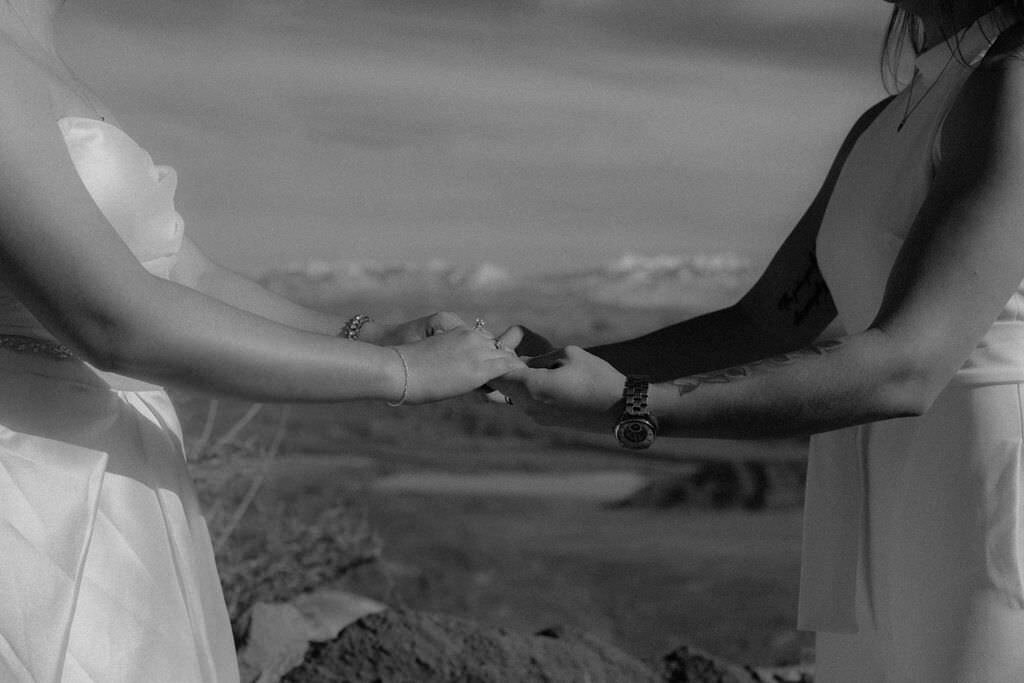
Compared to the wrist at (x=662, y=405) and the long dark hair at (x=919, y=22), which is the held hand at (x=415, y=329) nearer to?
the wrist at (x=662, y=405)

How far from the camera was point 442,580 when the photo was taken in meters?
7.29

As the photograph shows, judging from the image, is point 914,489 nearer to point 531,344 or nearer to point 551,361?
point 551,361

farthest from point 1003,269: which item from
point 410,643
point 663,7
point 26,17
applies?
point 663,7

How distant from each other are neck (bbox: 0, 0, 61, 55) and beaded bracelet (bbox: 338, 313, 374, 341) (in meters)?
0.85

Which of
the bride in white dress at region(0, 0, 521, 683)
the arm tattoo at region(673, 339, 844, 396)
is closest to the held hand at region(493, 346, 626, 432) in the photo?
the arm tattoo at region(673, 339, 844, 396)

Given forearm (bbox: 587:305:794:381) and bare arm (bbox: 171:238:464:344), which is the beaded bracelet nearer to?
bare arm (bbox: 171:238:464:344)

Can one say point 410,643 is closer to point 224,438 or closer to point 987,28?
point 224,438

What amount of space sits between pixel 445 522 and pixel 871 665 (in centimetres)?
544

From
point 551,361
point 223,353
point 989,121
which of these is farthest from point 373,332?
point 989,121

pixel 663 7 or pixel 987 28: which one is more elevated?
pixel 663 7

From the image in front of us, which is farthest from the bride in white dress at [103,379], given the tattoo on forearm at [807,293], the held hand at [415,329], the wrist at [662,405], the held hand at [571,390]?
the tattoo on forearm at [807,293]

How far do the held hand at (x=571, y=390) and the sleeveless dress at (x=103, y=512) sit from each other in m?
0.60

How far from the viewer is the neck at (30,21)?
2051 millimetres

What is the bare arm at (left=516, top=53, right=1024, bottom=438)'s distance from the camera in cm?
210
